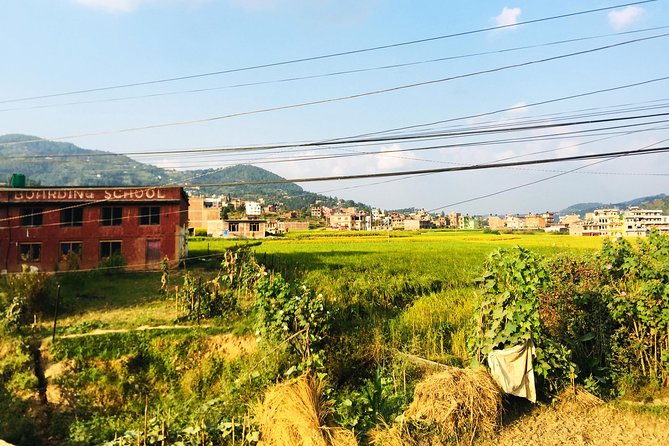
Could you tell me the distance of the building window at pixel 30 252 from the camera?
2415 centimetres

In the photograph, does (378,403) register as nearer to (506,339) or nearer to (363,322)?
(506,339)

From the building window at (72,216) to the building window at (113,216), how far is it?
4.01ft

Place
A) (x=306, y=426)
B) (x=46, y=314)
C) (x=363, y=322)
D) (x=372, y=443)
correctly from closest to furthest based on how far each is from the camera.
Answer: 1. (x=306, y=426)
2. (x=372, y=443)
3. (x=363, y=322)
4. (x=46, y=314)

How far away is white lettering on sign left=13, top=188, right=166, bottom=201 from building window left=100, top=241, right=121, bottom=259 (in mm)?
2739

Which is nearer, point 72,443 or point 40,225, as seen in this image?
point 72,443

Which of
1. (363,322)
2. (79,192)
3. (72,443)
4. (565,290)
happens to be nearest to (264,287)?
(363,322)

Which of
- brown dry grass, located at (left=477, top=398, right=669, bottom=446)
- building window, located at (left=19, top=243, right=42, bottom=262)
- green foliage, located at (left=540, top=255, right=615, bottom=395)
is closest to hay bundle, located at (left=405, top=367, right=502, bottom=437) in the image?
brown dry grass, located at (left=477, top=398, right=669, bottom=446)

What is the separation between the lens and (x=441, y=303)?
46.4ft

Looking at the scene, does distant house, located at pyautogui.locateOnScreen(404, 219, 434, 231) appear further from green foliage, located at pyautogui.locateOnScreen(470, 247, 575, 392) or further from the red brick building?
green foliage, located at pyautogui.locateOnScreen(470, 247, 575, 392)

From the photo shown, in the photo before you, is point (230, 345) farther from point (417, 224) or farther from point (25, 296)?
point (417, 224)

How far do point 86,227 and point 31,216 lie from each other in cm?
288

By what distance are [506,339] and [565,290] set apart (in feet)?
11.4

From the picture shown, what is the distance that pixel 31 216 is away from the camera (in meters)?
24.3

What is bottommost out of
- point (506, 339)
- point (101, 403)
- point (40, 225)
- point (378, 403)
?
point (101, 403)
